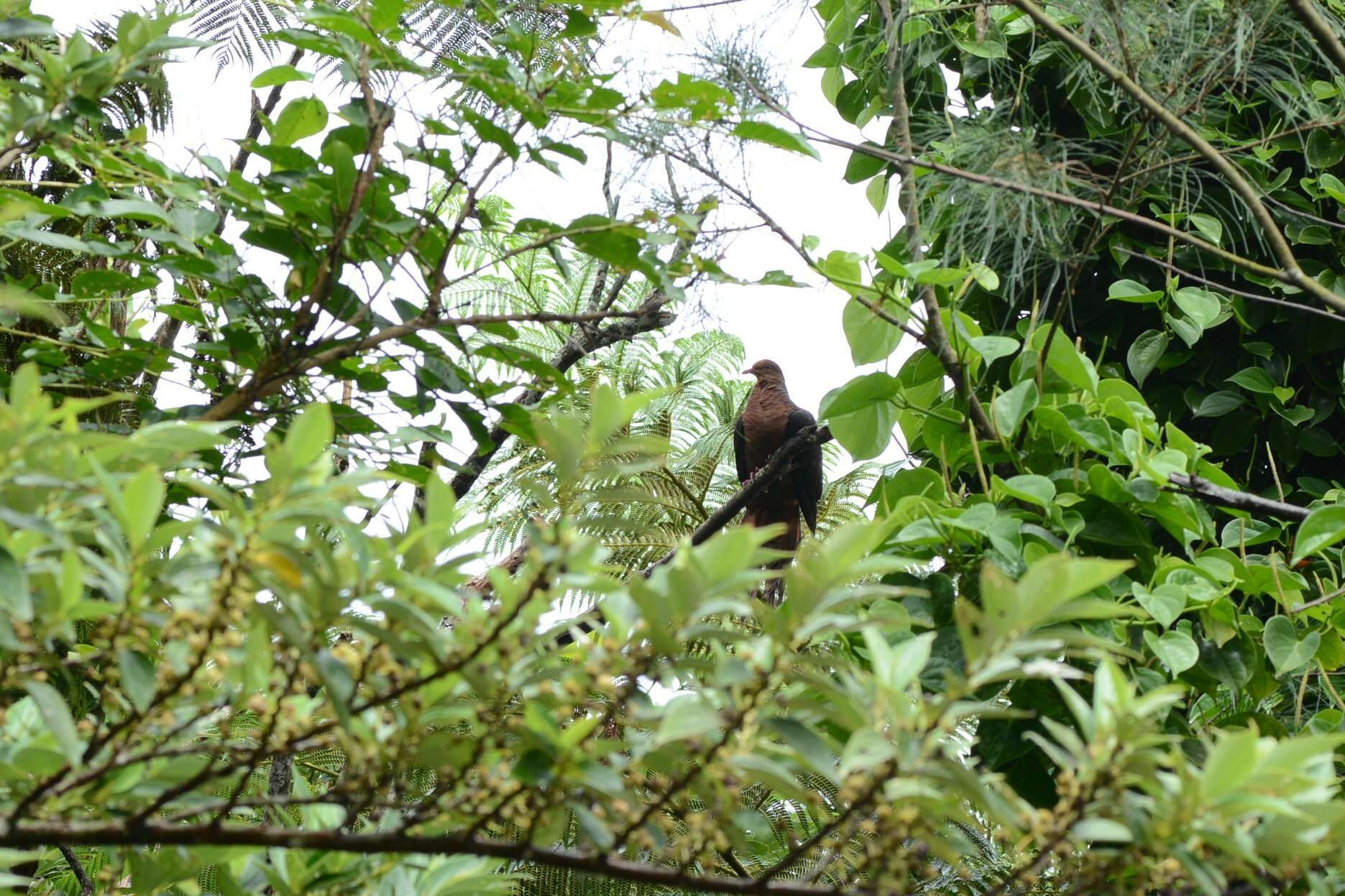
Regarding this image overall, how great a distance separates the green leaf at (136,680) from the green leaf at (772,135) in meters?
0.69

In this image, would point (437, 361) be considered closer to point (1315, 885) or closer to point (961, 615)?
point (961, 615)

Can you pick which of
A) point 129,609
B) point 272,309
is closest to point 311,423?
point 129,609

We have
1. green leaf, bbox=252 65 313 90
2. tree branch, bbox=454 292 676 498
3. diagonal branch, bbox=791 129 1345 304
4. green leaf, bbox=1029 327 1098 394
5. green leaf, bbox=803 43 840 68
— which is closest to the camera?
green leaf, bbox=252 65 313 90

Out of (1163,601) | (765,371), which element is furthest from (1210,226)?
(765,371)

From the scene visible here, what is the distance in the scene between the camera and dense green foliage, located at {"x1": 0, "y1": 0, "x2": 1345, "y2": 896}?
0.61 m

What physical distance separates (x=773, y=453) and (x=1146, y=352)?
1.97 metres

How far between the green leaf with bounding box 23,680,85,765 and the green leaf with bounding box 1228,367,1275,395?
6.16 ft

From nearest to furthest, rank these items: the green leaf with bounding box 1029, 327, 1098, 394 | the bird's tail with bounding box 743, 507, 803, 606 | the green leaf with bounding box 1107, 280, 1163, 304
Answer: the green leaf with bounding box 1029, 327, 1098, 394
the green leaf with bounding box 1107, 280, 1163, 304
the bird's tail with bounding box 743, 507, 803, 606

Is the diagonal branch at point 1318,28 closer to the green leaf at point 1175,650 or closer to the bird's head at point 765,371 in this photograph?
the green leaf at point 1175,650

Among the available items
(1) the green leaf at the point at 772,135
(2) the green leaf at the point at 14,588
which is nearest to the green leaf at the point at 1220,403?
(1) the green leaf at the point at 772,135

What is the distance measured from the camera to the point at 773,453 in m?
3.84

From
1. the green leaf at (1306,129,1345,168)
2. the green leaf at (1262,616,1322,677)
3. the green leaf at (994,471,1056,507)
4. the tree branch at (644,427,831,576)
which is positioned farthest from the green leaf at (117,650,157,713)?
the green leaf at (1306,129,1345,168)

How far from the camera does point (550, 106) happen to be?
42.7 inches

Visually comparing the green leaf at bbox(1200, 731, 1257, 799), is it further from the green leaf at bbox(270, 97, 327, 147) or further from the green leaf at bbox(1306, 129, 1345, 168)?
the green leaf at bbox(1306, 129, 1345, 168)
